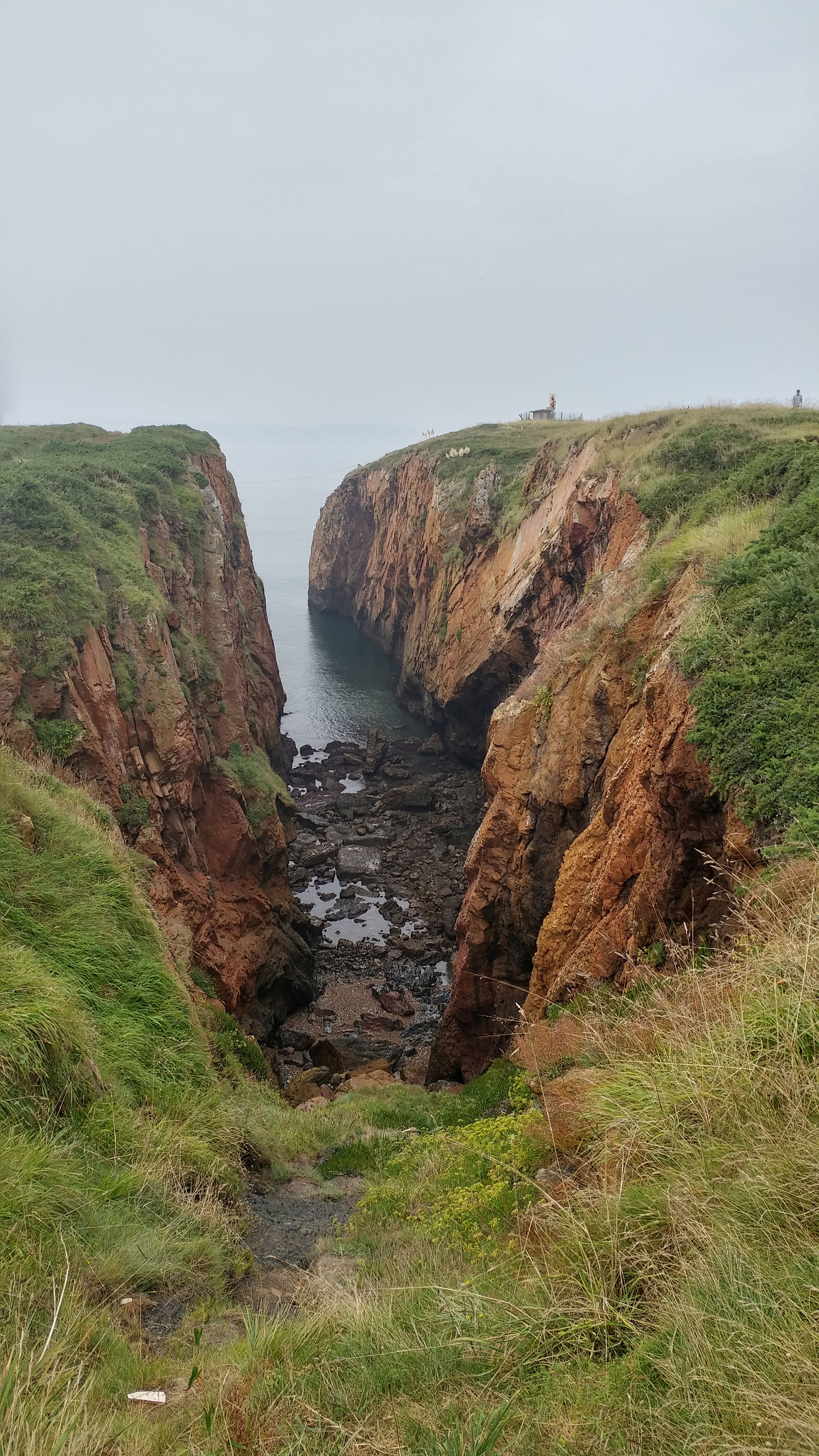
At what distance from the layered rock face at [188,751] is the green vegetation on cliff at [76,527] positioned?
250 millimetres

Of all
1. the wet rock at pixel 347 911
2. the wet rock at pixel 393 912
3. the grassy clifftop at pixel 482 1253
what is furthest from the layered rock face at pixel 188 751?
the grassy clifftop at pixel 482 1253

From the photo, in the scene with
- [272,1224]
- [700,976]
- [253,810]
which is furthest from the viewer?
[253,810]

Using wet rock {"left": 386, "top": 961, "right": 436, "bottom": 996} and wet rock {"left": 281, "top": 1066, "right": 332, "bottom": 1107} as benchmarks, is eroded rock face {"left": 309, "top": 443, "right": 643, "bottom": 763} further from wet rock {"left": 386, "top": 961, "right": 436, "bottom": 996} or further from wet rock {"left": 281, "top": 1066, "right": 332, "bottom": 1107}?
wet rock {"left": 281, "top": 1066, "right": 332, "bottom": 1107}

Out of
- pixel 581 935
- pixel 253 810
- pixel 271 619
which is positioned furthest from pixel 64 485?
pixel 271 619

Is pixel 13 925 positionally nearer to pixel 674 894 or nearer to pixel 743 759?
pixel 674 894

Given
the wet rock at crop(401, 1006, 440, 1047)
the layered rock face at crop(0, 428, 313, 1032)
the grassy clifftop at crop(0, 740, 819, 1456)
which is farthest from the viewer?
the wet rock at crop(401, 1006, 440, 1047)

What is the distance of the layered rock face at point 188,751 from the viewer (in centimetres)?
1358

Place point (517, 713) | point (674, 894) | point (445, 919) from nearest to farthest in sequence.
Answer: point (674, 894), point (517, 713), point (445, 919)

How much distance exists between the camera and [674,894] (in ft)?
27.5

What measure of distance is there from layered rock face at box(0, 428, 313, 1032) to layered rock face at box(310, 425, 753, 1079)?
18.1 feet

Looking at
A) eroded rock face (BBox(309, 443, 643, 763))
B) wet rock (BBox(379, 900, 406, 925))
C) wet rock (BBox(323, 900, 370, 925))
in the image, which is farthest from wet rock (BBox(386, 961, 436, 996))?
eroded rock face (BBox(309, 443, 643, 763))

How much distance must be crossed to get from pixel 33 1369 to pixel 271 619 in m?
74.6

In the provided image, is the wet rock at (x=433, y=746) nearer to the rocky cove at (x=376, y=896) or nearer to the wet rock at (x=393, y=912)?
the rocky cove at (x=376, y=896)

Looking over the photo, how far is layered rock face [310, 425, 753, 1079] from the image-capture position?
8617mm
